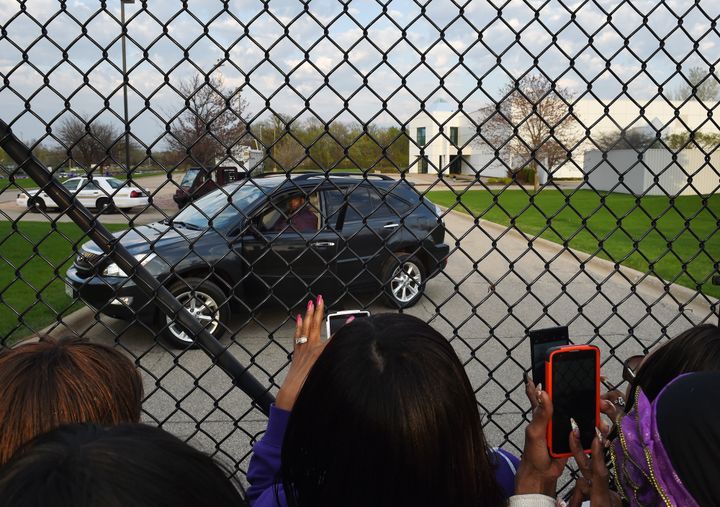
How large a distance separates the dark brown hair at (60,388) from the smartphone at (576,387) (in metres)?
1.12

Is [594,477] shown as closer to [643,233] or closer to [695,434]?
[695,434]

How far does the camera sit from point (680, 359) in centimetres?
170

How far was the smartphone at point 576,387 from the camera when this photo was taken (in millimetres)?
1696

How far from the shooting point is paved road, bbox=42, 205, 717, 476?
4.05m

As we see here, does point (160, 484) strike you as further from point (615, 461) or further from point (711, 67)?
point (711, 67)

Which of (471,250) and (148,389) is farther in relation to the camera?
(471,250)

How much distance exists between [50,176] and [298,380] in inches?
43.2

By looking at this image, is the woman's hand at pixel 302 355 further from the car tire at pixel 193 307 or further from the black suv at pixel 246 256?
the car tire at pixel 193 307

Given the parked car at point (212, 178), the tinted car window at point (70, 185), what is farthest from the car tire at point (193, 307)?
the parked car at point (212, 178)

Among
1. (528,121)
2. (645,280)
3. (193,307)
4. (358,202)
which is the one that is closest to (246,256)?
(193,307)

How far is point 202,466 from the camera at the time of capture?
93cm

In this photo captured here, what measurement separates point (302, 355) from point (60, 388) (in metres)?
0.65

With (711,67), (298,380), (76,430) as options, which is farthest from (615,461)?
(711,67)

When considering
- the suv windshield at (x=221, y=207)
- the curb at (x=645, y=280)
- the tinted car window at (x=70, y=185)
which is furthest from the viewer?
the curb at (x=645, y=280)
